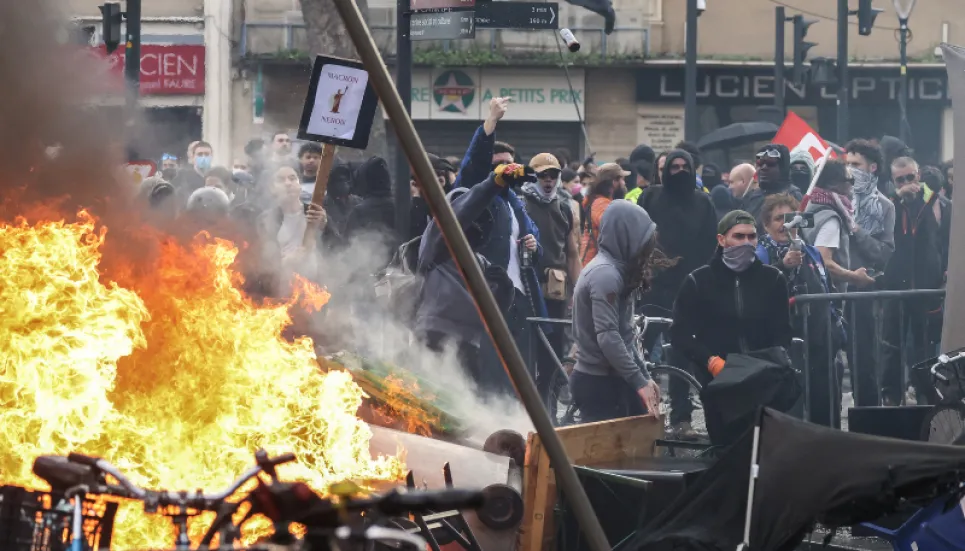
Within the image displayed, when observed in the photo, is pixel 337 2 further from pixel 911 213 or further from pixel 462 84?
pixel 462 84

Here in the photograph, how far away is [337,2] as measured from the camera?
4.82 m

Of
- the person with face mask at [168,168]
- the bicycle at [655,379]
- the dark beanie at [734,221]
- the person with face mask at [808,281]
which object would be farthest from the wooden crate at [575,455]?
the person with face mask at [168,168]

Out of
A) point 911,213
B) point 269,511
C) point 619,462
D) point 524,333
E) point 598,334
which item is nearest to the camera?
point 269,511

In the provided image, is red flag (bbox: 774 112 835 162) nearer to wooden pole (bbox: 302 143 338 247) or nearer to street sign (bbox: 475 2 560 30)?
street sign (bbox: 475 2 560 30)

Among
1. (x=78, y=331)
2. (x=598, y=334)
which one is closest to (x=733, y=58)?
(x=598, y=334)

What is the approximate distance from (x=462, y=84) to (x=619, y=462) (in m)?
28.9

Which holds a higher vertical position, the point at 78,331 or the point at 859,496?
the point at 78,331

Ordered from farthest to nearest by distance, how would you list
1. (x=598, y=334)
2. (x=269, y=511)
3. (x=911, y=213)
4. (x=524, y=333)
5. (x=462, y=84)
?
(x=462, y=84), (x=911, y=213), (x=524, y=333), (x=598, y=334), (x=269, y=511)

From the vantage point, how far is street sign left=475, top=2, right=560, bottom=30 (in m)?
11.1

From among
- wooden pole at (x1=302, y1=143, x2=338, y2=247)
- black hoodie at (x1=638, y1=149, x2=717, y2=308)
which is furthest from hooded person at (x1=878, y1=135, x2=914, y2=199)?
wooden pole at (x1=302, y1=143, x2=338, y2=247)

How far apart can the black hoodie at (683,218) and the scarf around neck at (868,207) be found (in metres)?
1.45

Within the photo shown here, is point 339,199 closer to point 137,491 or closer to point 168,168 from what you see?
point 168,168

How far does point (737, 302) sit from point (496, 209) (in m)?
1.93

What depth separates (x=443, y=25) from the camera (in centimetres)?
1099
